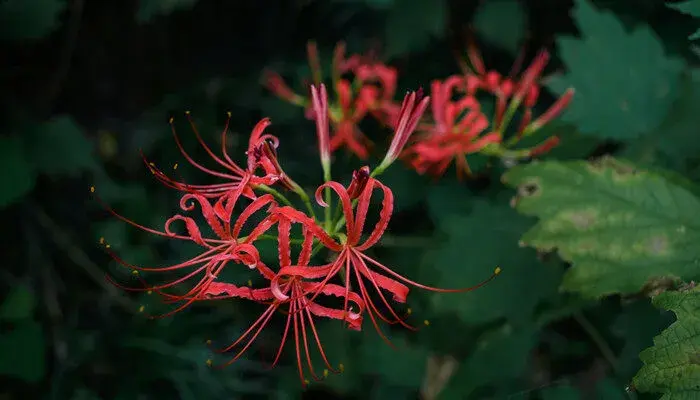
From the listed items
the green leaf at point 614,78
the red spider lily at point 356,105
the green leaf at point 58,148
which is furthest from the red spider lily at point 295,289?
the green leaf at point 58,148

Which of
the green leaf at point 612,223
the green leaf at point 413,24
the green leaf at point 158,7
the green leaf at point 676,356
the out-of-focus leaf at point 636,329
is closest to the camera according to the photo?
the green leaf at point 676,356

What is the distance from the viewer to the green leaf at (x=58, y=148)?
84.0 inches

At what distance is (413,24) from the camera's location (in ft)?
7.92

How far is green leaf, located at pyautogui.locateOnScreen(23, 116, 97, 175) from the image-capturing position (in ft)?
7.00

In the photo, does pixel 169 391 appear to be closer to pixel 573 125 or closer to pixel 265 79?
pixel 265 79

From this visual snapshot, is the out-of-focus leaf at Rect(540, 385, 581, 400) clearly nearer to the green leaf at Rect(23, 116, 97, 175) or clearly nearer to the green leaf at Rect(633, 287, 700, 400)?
the green leaf at Rect(633, 287, 700, 400)

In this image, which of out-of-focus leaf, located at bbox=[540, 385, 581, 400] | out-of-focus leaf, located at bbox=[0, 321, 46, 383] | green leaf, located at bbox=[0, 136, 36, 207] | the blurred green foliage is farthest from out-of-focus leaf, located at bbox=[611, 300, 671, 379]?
green leaf, located at bbox=[0, 136, 36, 207]

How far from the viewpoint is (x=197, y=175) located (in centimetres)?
209

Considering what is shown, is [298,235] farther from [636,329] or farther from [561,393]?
[636,329]

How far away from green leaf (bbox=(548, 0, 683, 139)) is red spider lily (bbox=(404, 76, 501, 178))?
0.23 m

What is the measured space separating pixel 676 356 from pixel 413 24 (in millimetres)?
1623

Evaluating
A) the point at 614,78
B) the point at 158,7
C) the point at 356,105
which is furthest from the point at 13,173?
the point at 614,78

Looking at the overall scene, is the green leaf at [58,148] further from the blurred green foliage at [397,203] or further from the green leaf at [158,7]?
the green leaf at [158,7]

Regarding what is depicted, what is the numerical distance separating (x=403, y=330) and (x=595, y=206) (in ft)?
2.43
